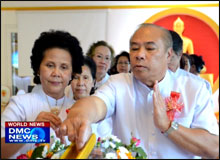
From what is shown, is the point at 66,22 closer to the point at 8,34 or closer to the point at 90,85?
the point at 8,34

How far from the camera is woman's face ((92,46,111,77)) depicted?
1042 millimetres

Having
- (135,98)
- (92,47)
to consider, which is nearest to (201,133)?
(135,98)

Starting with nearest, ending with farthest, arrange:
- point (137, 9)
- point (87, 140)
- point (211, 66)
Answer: point (87, 140) < point (137, 9) < point (211, 66)

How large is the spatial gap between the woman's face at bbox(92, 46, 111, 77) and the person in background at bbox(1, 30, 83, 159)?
198mm

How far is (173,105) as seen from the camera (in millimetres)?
752

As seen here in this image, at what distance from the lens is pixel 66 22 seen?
5.05 feet

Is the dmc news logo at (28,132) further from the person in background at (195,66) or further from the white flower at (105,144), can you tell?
the person in background at (195,66)

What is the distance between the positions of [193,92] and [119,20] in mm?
1381

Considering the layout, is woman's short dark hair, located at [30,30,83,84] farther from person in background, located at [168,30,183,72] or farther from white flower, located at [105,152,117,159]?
white flower, located at [105,152,117,159]

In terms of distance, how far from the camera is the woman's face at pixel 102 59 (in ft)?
3.42

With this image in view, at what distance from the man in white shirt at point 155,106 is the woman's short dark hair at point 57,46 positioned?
0.40 ft

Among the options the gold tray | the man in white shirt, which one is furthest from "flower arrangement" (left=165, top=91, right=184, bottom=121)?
the gold tray

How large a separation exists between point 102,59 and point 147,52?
1.28ft

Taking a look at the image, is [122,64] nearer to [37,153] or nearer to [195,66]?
[195,66]
